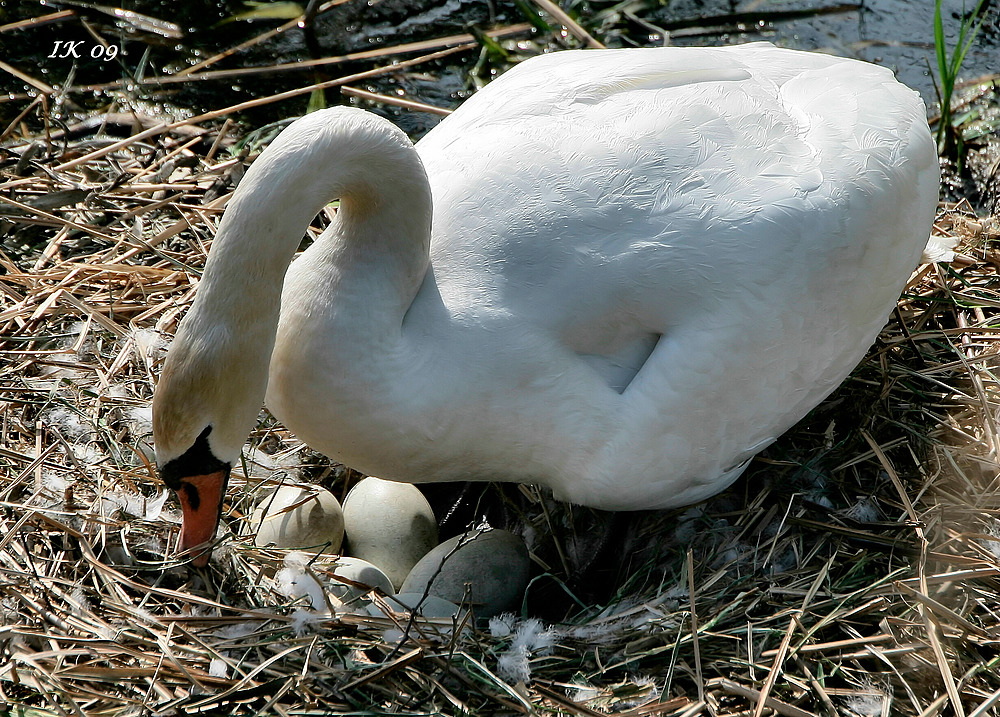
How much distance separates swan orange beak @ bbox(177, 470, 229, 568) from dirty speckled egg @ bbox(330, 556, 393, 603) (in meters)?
0.40

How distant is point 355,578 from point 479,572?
1.30 feet

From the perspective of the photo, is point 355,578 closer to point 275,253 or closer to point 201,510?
point 201,510

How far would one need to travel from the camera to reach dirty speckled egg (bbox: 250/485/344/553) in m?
3.51

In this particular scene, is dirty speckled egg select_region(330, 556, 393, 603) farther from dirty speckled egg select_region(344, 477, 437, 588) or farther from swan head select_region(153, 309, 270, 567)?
swan head select_region(153, 309, 270, 567)

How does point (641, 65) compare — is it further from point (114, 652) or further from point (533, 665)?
point (114, 652)

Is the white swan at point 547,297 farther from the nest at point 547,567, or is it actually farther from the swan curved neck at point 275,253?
the nest at point 547,567

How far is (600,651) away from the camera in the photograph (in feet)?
10.5

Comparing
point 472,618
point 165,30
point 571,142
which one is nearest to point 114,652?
point 472,618

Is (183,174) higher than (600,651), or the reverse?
(183,174)

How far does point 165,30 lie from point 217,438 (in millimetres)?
3744

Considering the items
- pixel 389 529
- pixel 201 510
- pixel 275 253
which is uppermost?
pixel 275 253

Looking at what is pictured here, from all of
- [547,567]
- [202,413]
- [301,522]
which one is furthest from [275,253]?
[547,567]

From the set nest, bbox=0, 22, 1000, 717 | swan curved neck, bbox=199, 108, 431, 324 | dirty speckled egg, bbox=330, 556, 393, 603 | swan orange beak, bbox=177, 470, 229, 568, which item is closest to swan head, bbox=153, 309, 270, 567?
swan orange beak, bbox=177, 470, 229, 568

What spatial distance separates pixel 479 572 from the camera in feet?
11.3
